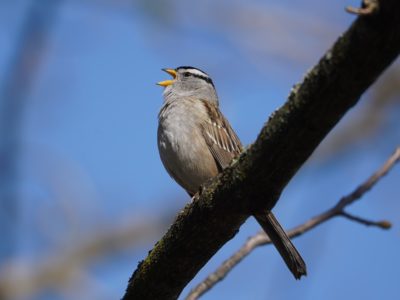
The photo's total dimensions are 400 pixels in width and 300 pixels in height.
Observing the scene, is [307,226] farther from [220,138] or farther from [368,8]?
[368,8]

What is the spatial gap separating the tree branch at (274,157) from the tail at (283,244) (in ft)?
2.54

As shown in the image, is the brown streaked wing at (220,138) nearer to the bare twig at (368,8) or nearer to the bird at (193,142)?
the bird at (193,142)

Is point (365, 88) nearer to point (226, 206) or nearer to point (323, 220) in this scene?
point (226, 206)

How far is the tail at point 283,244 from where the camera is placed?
3881 millimetres

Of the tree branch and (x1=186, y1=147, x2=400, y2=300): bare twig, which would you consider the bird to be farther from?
the tree branch

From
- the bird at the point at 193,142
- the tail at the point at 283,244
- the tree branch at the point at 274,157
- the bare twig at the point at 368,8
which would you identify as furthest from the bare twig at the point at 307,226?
the bare twig at the point at 368,8

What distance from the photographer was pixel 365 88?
A: 2350mm

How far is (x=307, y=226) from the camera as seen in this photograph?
4305 millimetres

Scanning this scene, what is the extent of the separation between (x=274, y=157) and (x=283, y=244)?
161 centimetres

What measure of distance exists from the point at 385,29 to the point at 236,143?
366 centimetres

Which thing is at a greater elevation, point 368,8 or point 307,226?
point 307,226

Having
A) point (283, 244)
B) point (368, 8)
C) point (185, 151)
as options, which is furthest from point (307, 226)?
point (368, 8)

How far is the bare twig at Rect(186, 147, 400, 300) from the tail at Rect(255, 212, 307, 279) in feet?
0.26

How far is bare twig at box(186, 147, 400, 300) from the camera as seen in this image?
3969mm
